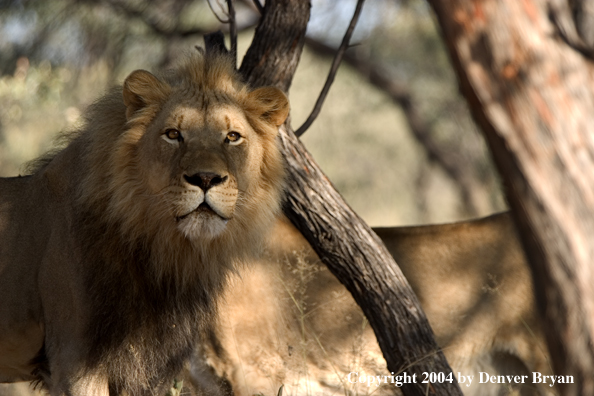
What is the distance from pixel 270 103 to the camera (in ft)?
12.4

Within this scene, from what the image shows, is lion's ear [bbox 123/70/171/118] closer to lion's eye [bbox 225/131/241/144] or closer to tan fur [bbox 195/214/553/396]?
lion's eye [bbox 225/131/241/144]

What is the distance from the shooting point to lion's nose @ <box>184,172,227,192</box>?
3.13 meters

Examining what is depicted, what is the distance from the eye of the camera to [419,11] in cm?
1116

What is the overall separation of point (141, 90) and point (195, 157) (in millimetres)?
529

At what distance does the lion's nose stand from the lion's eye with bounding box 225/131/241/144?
375 mm

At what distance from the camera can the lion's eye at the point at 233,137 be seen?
3.50 meters

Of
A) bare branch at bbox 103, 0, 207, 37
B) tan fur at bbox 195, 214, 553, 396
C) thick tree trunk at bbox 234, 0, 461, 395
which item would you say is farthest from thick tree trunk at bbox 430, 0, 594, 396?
bare branch at bbox 103, 0, 207, 37

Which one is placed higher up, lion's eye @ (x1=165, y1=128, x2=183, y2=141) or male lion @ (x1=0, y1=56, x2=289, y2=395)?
lion's eye @ (x1=165, y1=128, x2=183, y2=141)

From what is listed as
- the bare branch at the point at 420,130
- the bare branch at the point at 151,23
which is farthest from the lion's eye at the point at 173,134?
the bare branch at the point at 420,130

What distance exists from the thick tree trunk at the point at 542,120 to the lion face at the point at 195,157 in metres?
1.45

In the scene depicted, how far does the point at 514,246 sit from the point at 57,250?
3.46m

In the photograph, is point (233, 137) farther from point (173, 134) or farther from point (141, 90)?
point (141, 90)

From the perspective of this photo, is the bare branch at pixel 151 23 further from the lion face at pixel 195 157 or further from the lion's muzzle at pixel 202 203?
the lion's muzzle at pixel 202 203

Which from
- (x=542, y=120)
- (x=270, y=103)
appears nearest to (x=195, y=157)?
(x=270, y=103)
